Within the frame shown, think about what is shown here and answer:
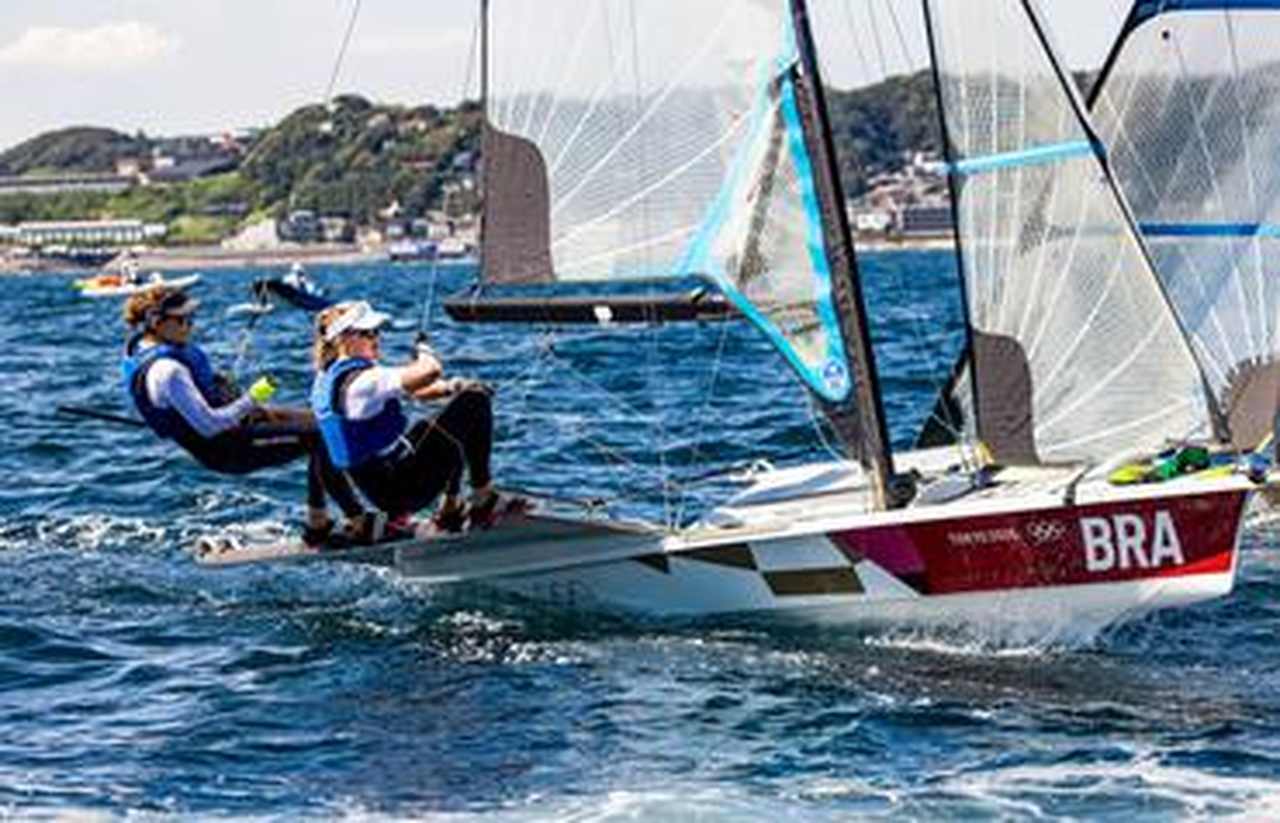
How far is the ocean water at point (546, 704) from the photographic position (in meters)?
8.88

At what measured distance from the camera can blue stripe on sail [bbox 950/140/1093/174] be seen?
11.8 m

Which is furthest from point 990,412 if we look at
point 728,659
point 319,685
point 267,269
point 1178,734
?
point 267,269

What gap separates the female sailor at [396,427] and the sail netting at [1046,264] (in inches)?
100.0

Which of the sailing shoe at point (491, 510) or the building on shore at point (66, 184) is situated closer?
the sailing shoe at point (491, 510)

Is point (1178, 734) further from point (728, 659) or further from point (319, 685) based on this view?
point (319, 685)

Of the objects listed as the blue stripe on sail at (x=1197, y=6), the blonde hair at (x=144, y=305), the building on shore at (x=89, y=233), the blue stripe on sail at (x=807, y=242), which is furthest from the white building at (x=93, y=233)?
the blue stripe on sail at (x=807, y=242)

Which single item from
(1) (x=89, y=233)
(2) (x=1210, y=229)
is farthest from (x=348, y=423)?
(1) (x=89, y=233)

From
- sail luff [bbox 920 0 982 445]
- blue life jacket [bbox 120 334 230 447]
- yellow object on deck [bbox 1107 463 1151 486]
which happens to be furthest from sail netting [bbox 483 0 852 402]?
blue life jacket [bbox 120 334 230 447]

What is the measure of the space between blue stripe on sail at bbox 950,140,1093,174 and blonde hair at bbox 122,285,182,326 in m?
3.94

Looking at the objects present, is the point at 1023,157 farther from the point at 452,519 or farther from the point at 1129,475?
the point at 452,519

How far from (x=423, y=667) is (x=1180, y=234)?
5.68 meters

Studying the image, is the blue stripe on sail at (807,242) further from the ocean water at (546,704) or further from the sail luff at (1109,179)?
the sail luff at (1109,179)

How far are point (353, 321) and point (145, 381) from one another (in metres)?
1.15

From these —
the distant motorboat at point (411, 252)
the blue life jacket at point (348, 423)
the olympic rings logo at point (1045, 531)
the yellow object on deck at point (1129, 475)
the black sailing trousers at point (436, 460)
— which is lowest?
the distant motorboat at point (411, 252)
